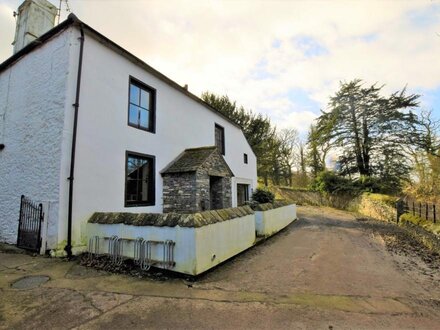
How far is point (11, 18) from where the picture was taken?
9773mm

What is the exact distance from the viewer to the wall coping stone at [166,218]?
516 cm

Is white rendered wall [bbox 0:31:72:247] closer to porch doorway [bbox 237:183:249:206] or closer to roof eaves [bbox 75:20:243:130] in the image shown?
roof eaves [bbox 75:20:243:130]

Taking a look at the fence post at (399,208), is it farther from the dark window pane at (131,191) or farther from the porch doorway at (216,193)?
the dark window pane at (131,191)

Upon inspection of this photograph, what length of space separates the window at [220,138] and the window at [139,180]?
668 cm

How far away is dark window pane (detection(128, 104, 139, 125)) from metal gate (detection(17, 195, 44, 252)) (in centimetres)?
375

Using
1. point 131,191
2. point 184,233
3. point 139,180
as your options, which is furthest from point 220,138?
point 184,233

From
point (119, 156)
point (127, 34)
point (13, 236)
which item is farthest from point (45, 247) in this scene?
point (127, 34)

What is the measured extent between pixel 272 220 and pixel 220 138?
23.0ft

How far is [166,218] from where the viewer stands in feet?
17.8

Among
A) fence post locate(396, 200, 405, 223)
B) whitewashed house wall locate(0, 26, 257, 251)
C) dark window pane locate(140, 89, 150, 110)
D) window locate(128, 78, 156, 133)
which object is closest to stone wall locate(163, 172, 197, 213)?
whitewashed house wall locate(0, 26, 257, 251)

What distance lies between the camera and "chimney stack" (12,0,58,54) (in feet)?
28.5

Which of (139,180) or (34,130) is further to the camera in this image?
(139,180)

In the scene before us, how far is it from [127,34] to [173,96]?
2866 millimetres

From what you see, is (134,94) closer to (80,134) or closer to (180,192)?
(80,134)
